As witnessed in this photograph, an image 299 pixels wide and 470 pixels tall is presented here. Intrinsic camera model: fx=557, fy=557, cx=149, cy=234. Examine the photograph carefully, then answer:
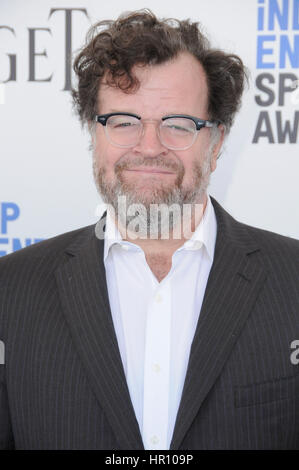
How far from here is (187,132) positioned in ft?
4.65

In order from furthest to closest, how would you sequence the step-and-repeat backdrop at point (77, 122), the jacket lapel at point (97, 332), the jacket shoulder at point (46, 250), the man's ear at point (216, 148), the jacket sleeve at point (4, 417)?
the step-and-repeat backdrop at point (77, 122)
the man's ear at point (216, 148)
the jacket shoulder at point (46, 250)
the jacket sleeve at point (4, 417)
the jacket lapel at point (97, 332)

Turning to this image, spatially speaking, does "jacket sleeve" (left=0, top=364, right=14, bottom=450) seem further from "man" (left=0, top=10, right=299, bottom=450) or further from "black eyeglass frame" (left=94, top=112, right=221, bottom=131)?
"black eyeglass frame" (left=94, top=112, right=221, bottom=131)

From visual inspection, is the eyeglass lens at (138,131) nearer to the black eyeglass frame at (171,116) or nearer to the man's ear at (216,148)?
the black eyeglass frame at (171,116)

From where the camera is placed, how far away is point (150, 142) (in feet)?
4.48

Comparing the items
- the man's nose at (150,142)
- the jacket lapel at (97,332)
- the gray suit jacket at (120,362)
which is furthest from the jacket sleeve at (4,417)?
the man's nose at (150,142)

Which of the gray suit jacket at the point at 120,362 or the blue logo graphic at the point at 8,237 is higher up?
the blue logo graphic at the point at 8,237

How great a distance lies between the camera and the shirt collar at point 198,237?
1.39 metres

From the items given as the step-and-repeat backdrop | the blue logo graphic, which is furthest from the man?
the blue logo graphic

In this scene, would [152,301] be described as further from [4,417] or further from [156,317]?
[4,417]

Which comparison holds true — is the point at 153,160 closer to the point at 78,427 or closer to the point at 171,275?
the point at 171,275

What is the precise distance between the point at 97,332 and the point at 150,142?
48 centimetres

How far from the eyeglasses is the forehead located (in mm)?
22
